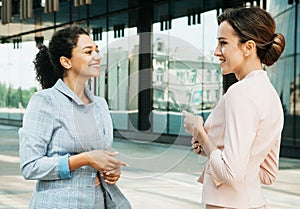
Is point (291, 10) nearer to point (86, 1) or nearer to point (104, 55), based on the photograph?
point (86, 1)

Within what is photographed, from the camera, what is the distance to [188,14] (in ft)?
53.4

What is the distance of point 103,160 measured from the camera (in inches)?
72.2

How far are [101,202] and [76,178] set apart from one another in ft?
0.44

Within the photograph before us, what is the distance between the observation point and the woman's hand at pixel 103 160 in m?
1.82

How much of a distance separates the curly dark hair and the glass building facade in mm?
61

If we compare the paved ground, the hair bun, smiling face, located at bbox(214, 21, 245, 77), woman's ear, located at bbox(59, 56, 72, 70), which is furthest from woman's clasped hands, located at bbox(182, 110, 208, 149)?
the paved ground

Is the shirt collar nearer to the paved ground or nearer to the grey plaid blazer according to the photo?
the grey plaid blazer

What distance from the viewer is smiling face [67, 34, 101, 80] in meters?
2.02

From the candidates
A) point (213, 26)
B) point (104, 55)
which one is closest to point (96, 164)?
point (104, 55)

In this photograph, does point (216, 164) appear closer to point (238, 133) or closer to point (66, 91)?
point (238, 133)

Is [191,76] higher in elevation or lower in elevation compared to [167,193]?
higher

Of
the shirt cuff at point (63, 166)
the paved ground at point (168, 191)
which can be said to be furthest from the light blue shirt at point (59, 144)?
the paved ground at point (168, 191)

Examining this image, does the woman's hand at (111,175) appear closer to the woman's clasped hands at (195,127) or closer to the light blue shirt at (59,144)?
the light blue shirt at (59,144)

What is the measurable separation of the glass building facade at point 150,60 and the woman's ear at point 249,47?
0.40ft
